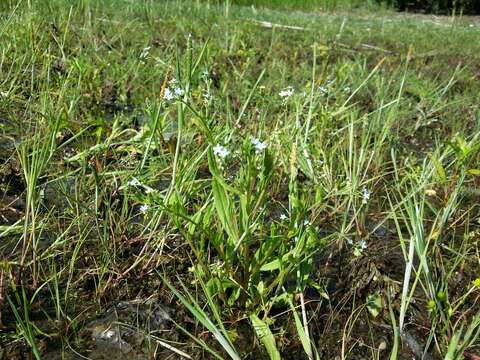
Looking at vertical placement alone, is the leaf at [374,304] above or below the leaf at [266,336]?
below

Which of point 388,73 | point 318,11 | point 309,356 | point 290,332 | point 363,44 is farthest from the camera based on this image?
point 318,11

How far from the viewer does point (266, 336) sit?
3.95 feet

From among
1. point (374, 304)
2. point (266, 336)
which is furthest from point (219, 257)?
point (374, 304)

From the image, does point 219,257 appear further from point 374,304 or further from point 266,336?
point 374,304

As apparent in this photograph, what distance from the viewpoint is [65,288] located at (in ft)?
4.41

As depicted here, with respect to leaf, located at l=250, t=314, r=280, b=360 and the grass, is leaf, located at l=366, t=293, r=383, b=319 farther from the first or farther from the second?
leaf, located at l=250, t=314, r=280, b=360

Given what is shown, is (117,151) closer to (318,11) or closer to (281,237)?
(281,237)

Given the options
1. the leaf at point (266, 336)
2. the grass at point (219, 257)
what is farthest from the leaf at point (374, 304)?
the leaf at point (266, 336)

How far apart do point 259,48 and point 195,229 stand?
279 cm

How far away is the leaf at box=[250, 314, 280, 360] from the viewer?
46.3 inches

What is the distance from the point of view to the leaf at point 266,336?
117 centimetres

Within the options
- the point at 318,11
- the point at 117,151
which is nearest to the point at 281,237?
the point at 117,151

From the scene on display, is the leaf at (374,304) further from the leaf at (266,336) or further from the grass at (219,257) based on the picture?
the leaf at (266,336)

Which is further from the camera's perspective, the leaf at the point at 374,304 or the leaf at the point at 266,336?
the leaf at the point at 374,304
